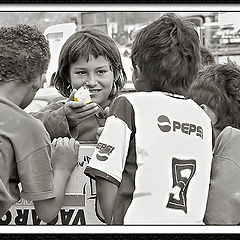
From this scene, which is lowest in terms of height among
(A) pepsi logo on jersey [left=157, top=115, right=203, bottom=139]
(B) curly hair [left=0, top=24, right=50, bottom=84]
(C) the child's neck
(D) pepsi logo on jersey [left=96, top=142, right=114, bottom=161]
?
(D) pepsi logo on jersey [left=96, top=142, right=114, bottom=161]

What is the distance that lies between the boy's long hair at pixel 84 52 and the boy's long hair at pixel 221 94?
0.40 m

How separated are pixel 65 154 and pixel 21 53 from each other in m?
0.33

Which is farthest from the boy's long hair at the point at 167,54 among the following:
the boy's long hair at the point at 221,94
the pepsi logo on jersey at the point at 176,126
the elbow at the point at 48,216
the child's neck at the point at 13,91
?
the elbow at the point at 48,216

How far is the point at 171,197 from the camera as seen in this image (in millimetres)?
1479

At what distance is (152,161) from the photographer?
1466 mm

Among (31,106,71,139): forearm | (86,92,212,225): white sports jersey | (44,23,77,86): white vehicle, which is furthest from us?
(44,23,77,86): white vehicle

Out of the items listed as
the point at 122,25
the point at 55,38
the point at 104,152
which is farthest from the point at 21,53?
the point at 122,25

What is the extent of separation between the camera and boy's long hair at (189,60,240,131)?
1845 mm

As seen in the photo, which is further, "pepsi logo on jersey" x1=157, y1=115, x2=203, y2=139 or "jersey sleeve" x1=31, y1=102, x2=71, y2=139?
"jersey sleeve" x1=31, y1=102, x2=71, y2=139

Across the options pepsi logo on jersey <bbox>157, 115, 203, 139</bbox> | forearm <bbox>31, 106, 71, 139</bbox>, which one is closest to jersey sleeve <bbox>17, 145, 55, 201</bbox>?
forearm <bbox>31, 106, 71, 139</bbox>

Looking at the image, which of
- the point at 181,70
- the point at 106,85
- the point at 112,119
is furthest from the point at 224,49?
the point at 112,119

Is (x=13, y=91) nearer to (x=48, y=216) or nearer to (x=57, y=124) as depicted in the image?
(x=57, y=124)

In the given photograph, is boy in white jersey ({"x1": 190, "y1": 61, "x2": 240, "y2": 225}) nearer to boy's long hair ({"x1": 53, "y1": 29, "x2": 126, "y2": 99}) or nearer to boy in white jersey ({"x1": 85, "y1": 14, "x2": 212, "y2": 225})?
boy in white jersey ({"x1": 85, "y1": 14, "x2": 212, "y2": 225})

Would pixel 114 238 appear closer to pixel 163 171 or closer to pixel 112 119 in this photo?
pixel 163 171
